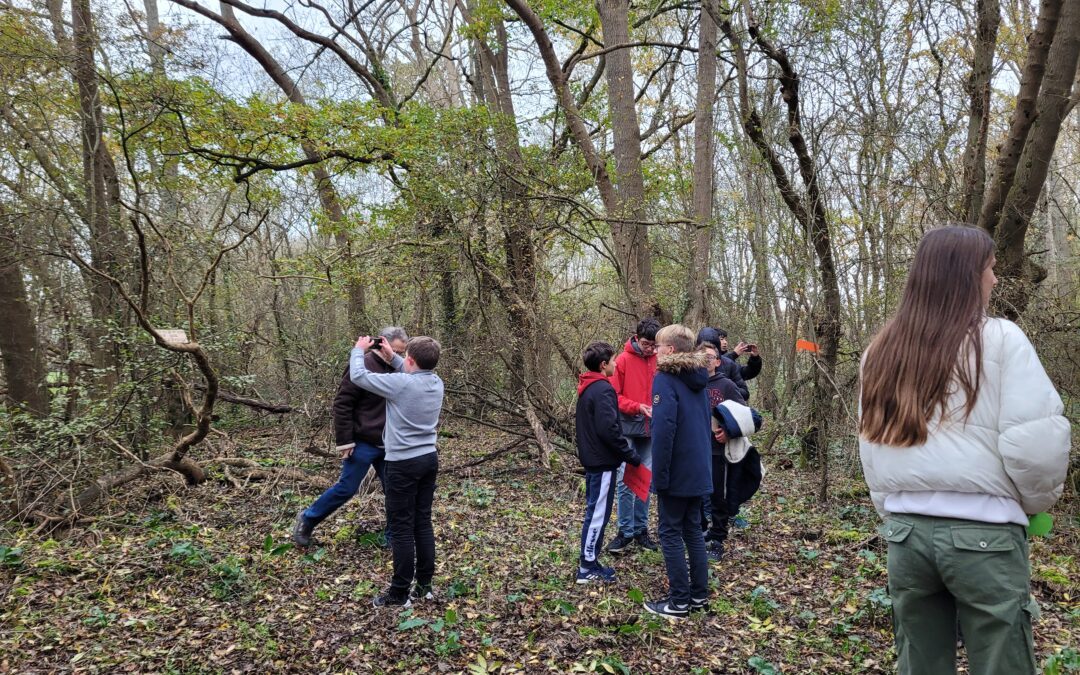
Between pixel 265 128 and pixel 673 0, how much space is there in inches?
279

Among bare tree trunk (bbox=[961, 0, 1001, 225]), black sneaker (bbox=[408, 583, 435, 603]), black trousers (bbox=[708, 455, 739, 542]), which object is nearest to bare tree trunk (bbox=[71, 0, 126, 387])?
black sneaker (bbox=[408, 583, 435, 603])

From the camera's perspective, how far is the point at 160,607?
14.1 ft

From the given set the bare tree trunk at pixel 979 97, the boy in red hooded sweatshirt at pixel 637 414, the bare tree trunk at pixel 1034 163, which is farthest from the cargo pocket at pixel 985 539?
the bare tree trunk at pixel 979 97

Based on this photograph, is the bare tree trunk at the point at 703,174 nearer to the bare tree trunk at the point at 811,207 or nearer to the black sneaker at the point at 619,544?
the bare tree trunk at the point at 811,207

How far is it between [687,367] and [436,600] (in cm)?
236

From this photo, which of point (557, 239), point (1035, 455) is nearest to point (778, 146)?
point (557, 239)

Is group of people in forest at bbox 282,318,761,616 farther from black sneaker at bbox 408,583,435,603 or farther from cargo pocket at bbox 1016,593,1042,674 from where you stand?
cargo pocket at bbox 1016,593,1042,674

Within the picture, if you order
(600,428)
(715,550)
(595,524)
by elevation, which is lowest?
(715,550)

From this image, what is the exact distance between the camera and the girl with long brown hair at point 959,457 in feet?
6.22

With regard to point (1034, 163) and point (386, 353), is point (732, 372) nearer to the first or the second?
point (1034, 163)

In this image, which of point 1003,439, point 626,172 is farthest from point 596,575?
point 626,172

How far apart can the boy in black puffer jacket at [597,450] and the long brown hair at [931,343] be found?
2.51m

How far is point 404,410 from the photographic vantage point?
429 centimetres

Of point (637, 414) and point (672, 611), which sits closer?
point (672, 611)
